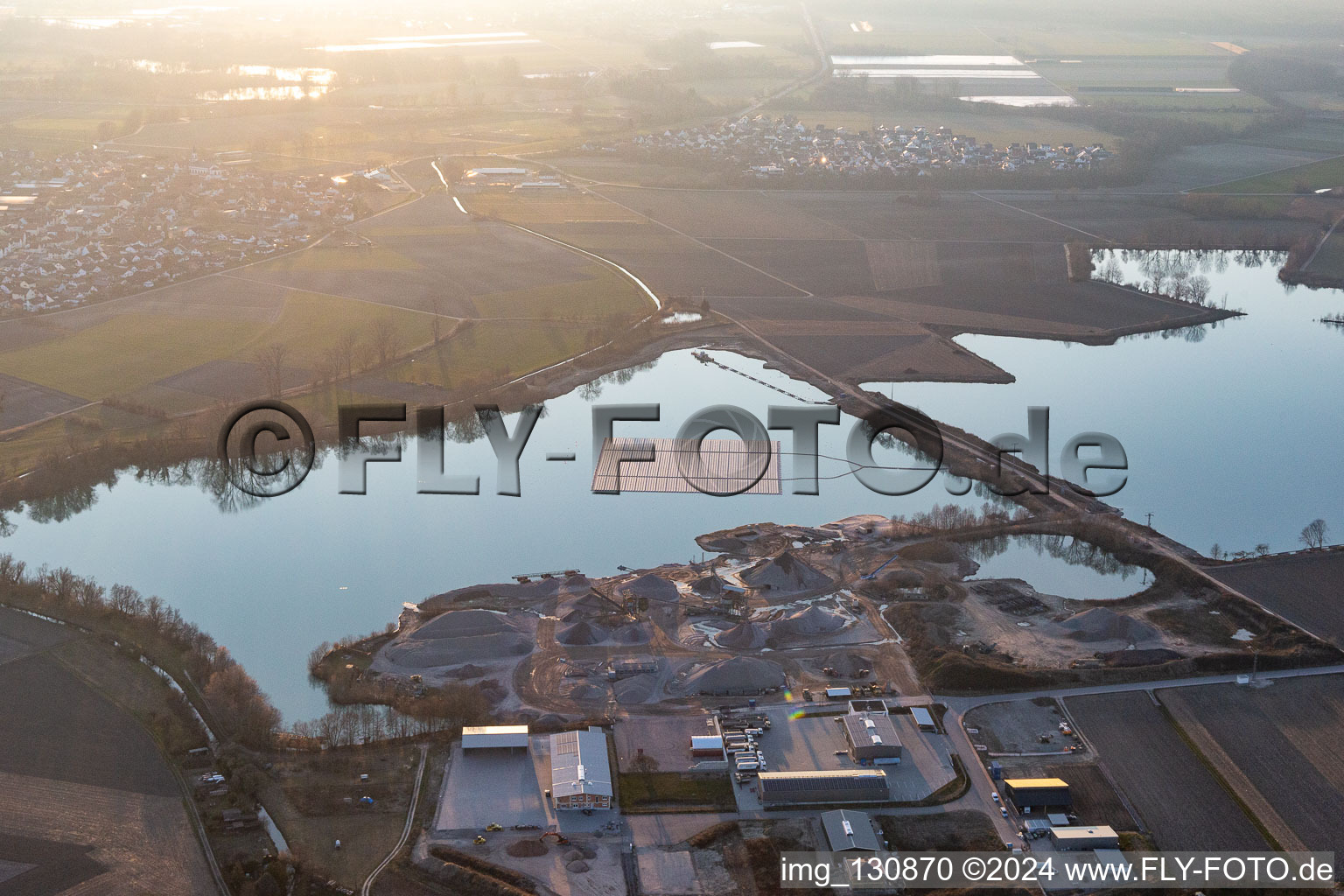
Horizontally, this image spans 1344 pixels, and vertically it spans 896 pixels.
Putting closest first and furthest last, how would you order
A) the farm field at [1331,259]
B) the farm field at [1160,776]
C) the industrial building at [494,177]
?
the farm field at [1160,776]
the farm field at [1331,259]
the industrial building at [494,177]

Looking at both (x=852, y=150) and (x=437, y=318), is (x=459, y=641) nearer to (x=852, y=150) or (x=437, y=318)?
(x=437, y=318)

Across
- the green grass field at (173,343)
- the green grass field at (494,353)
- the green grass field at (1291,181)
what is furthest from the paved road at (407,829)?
the green grass field at (1291,181)

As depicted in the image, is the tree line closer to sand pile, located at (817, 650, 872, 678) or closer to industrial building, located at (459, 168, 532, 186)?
sand pile, located at (817, 650, 872, 678)

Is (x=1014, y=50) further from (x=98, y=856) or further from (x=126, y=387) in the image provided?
(x=98, y=856)

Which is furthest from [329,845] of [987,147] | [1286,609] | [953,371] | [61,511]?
[987,147]

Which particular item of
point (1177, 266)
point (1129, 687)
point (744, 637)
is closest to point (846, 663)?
point (744, 637)

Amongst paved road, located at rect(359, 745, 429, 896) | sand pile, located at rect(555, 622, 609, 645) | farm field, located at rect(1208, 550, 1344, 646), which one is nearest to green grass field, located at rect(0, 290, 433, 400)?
sand pile, located at rect(555, 622, 609, 645)

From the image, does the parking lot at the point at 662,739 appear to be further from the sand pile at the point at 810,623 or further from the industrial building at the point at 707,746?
the sand pile at the point at 810,623
